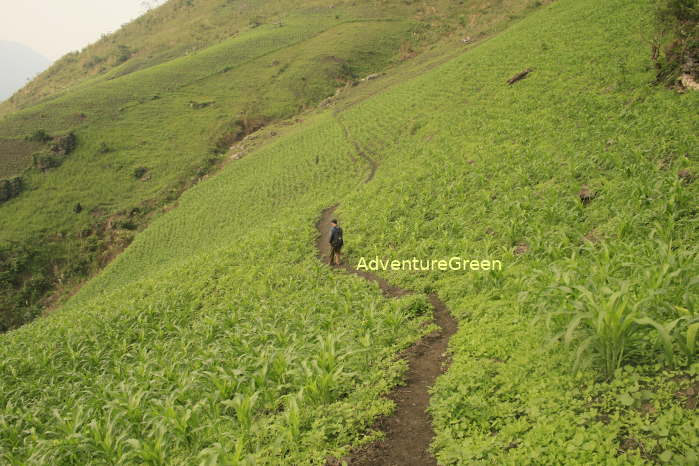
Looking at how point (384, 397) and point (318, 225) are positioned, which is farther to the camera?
point (318, 225)

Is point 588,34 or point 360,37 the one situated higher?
point 360,37

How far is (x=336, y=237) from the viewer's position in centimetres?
1636

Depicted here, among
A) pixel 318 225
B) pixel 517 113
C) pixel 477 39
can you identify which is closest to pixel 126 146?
pixel 318 225

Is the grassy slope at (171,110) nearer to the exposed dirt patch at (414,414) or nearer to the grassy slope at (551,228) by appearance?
the grassy slope at (551,228)

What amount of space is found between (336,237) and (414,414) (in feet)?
34.4

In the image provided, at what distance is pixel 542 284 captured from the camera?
7992 millimetres

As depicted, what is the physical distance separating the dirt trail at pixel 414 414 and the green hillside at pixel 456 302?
0.80 feet

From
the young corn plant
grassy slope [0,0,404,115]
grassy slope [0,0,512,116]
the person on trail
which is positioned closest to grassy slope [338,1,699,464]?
the young corn plant

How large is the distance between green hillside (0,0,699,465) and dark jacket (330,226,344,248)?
94 centimetres

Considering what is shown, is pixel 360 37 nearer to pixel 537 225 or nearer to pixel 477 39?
pixel 477 39

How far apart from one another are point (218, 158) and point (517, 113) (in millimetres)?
43931

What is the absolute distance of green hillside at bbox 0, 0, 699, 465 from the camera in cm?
518

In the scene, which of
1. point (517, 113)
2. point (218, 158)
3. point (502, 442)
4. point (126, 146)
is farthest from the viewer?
point (126, 146)

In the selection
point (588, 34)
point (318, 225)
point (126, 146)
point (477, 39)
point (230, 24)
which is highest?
point (230, 24)
